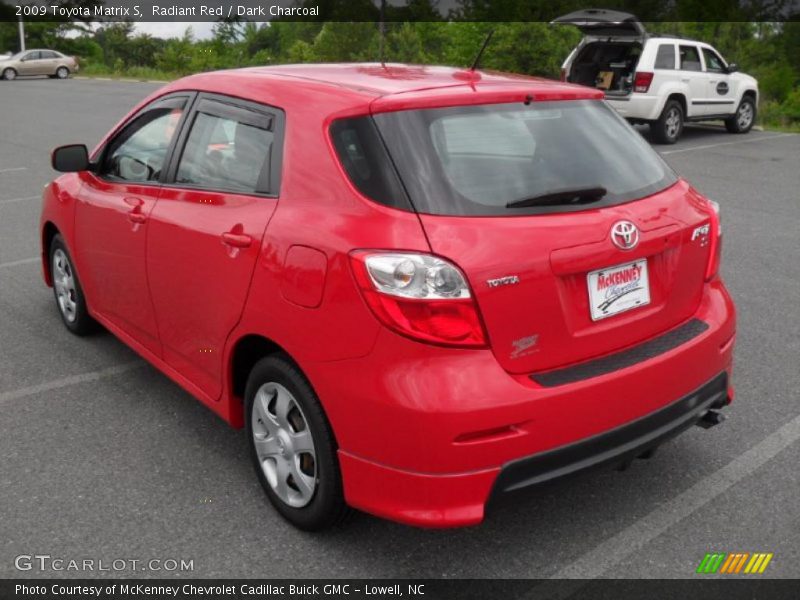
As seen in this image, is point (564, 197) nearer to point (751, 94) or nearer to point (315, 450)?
point (315, 450)

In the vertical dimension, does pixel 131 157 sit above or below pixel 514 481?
above

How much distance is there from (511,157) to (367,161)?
507 mm

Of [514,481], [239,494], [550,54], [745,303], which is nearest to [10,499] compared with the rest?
[239,494]

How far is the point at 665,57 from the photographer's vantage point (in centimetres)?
1473

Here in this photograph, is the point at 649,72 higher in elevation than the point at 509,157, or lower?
lower

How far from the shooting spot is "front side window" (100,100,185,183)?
402cm

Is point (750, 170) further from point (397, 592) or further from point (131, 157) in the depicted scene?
point (397, 592)

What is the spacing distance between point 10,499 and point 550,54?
35187 millimetres

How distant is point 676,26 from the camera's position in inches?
2173

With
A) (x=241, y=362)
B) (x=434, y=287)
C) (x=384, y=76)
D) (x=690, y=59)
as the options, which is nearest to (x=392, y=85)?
(x=384, y=76)

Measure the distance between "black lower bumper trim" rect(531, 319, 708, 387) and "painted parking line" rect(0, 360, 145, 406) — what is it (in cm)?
286

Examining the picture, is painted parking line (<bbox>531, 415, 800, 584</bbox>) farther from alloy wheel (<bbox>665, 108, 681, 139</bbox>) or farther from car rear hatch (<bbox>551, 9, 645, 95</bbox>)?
alloy wheel (<bbox>665, 108, 681, 139</bbox>)

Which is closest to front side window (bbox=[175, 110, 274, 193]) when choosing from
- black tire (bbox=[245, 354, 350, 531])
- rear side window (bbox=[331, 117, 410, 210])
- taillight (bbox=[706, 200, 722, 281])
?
rear side window (bbox=[331, 117, 410, 210])

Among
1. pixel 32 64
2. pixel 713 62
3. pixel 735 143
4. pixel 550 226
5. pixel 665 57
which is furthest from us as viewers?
pixel 32 64
